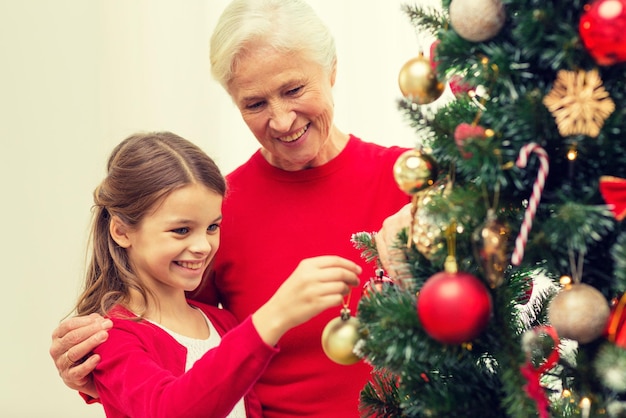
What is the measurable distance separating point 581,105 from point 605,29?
74 millimetres

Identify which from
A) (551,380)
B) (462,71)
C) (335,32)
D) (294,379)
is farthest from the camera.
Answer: (335,32)

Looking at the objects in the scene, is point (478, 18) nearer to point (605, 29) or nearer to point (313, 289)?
point (605, 29)

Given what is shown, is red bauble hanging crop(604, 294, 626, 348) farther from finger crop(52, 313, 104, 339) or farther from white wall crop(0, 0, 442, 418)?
white wall crop(0, 0, 442, 418)

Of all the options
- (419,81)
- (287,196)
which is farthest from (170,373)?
(419,81)

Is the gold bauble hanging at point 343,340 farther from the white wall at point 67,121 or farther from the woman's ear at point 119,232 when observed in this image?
the white wall at point 67,121

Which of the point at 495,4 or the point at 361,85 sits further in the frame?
the point at 361,85

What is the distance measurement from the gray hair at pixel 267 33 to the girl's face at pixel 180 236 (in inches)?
8.8

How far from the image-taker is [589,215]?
31.7 inches

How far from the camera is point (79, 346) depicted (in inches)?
52.8

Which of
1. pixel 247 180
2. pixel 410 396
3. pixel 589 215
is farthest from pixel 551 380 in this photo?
pixel 247 180

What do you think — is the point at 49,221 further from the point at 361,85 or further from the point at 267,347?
the point at 267,347

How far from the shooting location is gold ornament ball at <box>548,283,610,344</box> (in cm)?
81

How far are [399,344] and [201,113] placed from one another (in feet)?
5.60

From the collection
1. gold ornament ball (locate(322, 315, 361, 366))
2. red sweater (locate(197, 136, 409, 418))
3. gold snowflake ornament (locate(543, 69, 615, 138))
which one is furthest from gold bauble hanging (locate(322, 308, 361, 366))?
red sweater (locate(197, 136, 409, 418))
